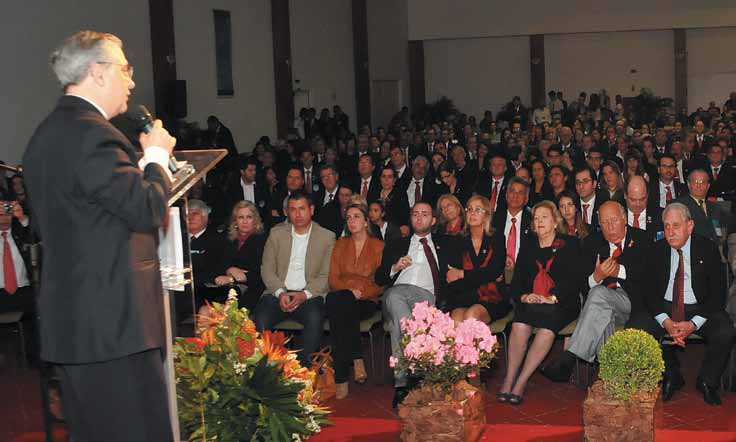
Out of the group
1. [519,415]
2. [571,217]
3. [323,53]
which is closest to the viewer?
[519,415]

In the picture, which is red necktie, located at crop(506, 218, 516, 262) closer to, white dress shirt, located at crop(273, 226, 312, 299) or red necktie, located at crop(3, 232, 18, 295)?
white dress shirt, located at crop(273, 226, 312, 299)

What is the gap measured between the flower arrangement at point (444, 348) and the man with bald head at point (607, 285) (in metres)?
1.19

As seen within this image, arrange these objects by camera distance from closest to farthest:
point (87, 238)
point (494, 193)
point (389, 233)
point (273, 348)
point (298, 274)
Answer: point (87, 238) → point (273, 348) → point (298, 274) → point (389, 233) → point (494, 193)

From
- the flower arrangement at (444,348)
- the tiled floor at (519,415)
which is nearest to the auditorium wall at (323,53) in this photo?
the tiled floor at (519,415)

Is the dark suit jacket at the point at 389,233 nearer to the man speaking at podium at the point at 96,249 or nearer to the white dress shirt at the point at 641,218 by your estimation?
the white dress shirt at the point at 641,218

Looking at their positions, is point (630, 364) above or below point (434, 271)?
below

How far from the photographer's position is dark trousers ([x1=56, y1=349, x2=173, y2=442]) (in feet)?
8.73

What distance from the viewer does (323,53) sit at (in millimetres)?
21125

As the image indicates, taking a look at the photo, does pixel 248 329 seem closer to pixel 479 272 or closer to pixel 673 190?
pixel 479 272

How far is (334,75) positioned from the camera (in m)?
21.7

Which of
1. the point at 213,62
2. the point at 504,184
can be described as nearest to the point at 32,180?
the point at 504,184

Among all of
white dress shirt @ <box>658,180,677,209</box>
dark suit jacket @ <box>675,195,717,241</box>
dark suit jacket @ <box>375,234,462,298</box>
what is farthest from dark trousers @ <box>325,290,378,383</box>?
white dress shirt @ <box>658,180,677,209</box>

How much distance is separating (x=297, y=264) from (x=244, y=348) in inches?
102

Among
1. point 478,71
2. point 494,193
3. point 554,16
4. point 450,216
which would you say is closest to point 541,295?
point 450,216
